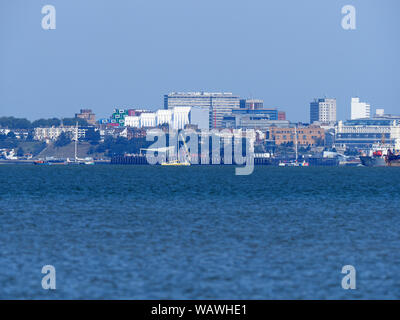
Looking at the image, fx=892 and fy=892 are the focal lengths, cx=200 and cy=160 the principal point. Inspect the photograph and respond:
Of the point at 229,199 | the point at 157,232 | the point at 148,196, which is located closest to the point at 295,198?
the point at 229,199

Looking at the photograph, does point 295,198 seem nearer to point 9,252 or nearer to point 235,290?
point 9,252

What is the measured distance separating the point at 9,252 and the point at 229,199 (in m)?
36.8

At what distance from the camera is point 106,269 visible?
30188 mm

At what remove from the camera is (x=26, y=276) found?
29000 millimetres

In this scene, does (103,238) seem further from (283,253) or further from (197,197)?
(197,197)

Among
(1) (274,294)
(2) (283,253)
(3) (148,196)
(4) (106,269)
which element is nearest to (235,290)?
(1) (274,294)

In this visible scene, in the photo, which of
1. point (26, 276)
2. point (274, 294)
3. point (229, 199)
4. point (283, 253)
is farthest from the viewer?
point (229, 199)

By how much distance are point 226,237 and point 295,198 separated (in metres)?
33.6

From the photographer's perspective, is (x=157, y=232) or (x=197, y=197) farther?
(x=197, y=197)

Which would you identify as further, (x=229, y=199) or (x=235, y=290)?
(x=229, y=199)
